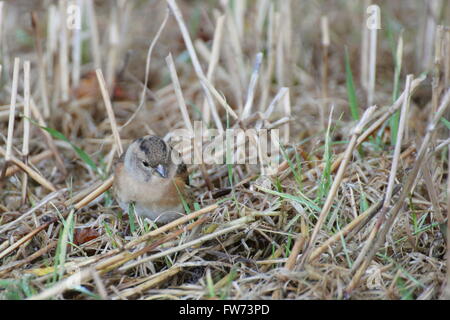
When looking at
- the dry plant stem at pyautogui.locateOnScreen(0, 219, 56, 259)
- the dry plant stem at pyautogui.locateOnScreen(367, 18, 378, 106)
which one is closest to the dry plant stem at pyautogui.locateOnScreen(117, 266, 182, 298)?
the dry plant stem at pyautogui.locateOnScreen(0, 219, 56, 259)

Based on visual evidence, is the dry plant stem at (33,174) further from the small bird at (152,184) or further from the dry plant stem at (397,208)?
the dry plant stem at (397,208)

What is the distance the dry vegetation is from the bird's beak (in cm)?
28

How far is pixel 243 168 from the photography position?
4.10m

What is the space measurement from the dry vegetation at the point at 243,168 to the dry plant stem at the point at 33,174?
0.04 feet

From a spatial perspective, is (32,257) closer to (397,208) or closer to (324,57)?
(397,208)

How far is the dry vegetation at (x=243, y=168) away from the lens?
2.93 metres

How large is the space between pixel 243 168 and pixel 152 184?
0.76 meters

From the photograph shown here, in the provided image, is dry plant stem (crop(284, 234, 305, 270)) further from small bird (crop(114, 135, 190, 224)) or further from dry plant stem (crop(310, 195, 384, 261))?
small bird (crop(114, 135, 190, 224))

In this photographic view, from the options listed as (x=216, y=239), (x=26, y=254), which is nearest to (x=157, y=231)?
(x=216, y=239)

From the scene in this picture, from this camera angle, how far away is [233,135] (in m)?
3.96

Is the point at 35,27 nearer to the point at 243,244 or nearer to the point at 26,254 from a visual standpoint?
the point at 26,254

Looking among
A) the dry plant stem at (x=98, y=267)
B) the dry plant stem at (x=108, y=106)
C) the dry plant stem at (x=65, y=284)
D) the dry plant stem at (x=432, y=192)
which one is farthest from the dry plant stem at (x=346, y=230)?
the dry plant stem at (x=108, y=106)

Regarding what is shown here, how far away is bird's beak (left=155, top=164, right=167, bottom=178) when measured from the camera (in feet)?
11.4

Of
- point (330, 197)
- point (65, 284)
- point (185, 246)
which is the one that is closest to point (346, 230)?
point (330, 197)
